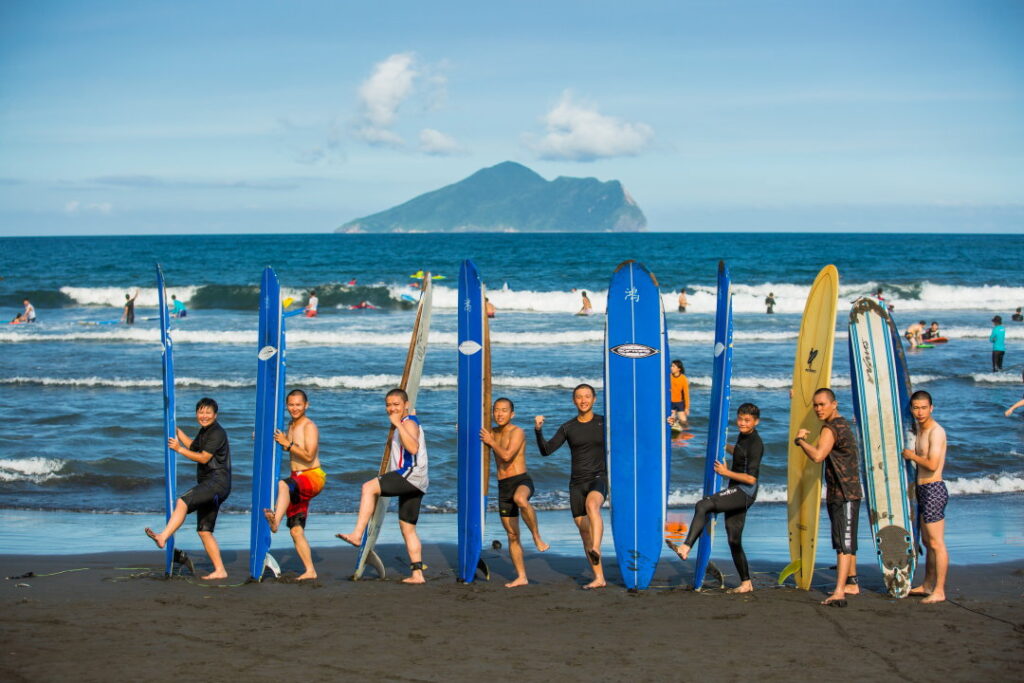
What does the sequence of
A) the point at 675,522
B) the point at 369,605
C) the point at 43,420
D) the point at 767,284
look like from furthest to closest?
the point at 767,284, the point at 43,420, the point at 675,522, the point at 369,605

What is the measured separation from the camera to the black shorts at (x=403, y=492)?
687 cm

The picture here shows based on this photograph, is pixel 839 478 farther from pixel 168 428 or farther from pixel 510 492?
pixel 168 428

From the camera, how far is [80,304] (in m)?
39.1

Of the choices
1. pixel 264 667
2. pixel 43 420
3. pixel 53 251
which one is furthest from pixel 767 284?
pixel 53 251

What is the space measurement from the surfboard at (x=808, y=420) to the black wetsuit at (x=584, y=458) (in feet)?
4.50

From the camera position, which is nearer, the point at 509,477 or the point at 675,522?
the point at 509,477

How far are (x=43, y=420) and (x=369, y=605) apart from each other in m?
9.48

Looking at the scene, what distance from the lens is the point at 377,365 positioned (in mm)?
20125

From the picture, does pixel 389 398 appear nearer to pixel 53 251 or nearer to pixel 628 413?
pixel 628 413

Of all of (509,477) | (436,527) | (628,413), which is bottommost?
(436,527)

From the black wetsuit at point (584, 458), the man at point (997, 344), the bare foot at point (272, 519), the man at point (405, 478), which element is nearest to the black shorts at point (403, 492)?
the man at point (405, 478)

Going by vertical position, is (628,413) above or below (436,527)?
above

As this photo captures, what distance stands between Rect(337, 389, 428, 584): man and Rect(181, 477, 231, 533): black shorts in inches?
37.4

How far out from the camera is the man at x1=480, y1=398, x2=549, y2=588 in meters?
6.89
